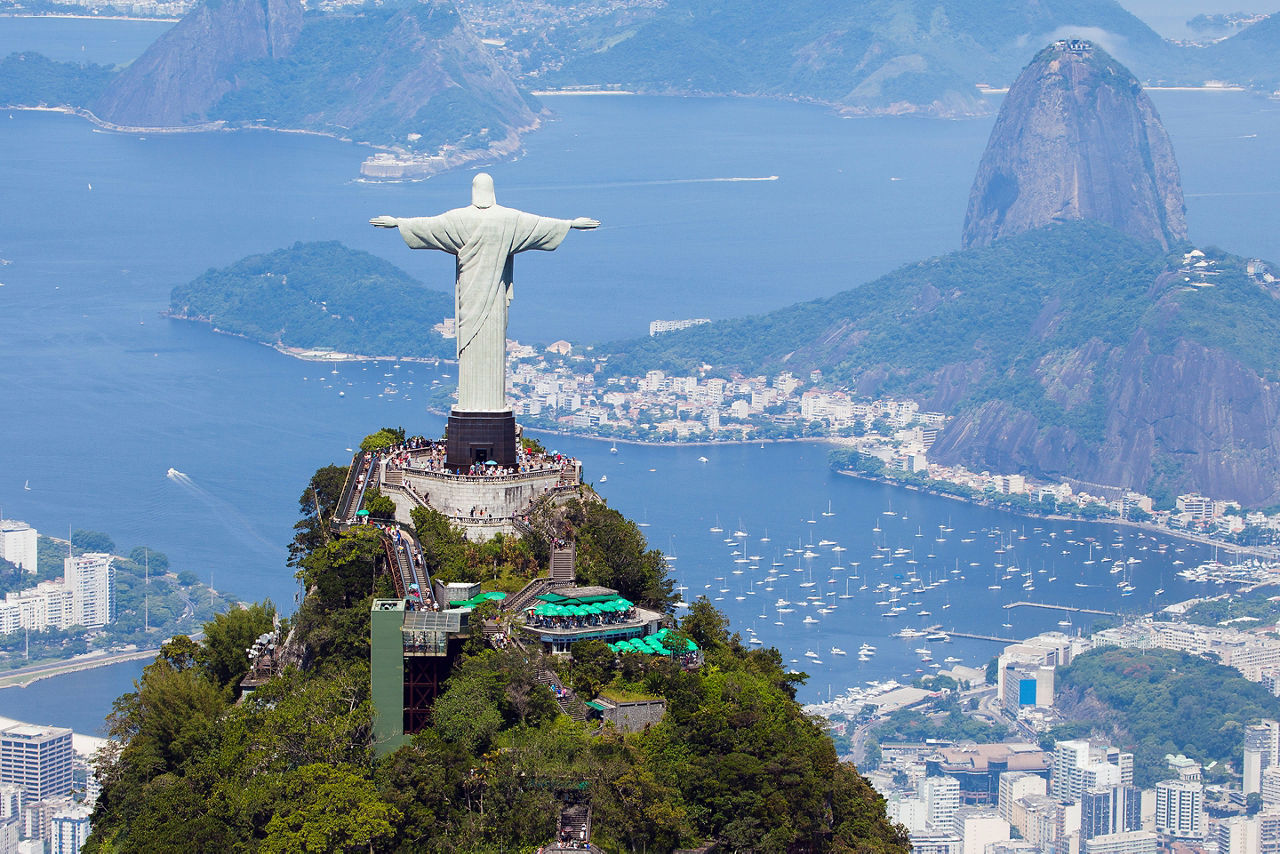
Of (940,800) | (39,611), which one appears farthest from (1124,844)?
(39,611)

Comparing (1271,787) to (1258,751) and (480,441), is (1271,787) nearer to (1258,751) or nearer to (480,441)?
(1258,751)

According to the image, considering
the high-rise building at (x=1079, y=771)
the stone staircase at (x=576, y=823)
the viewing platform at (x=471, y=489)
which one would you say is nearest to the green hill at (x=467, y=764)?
the stone staircase at (x=576, y=823)

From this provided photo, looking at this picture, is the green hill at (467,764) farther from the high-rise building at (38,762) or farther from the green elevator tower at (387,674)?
the high-rise building at (38,762)

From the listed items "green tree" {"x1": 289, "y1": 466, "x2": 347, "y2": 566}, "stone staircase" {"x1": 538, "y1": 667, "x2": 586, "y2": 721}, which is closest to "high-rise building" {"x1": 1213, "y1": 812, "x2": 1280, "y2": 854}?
"green tree" {"x1": 289, "y1": 466, "x2": 347, "y2": 566}

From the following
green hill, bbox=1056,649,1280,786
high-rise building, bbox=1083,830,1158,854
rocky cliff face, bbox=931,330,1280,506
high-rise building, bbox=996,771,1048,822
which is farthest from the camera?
rocky cliff face, bbox=931,330,1280,506

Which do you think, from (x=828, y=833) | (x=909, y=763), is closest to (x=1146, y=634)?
(x=909, y=763)

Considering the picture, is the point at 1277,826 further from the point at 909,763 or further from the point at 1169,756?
the point at 909,763

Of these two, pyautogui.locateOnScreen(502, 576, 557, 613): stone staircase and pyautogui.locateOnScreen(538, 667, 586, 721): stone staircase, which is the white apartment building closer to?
pyautogui.locateOnScreen(502, 576, 557, 613): stone staircase
